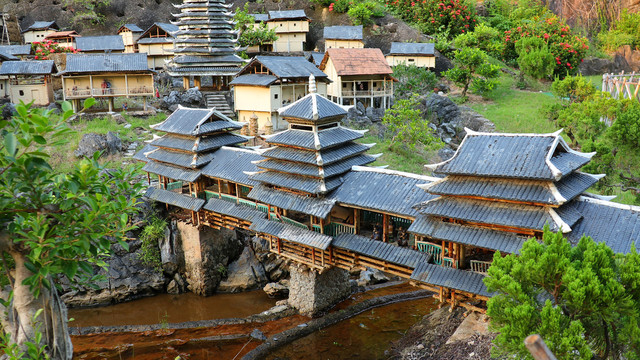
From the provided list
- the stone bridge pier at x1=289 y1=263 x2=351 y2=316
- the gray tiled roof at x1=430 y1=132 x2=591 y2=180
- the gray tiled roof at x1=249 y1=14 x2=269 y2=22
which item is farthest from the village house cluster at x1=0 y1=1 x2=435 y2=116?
the gray tiled roof at x1=430 y1=132 x2=591 y2=180

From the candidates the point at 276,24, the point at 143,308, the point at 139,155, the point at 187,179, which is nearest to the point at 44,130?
the point at 187,179

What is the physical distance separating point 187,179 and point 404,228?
1291 cm

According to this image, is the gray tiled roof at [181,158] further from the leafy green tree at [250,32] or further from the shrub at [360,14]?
the shrub at [360,14]

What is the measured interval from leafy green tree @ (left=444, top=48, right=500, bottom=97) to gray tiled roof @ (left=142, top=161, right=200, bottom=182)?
3382 centimetres

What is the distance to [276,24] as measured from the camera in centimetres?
6681

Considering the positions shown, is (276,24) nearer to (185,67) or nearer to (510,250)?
(185,67)

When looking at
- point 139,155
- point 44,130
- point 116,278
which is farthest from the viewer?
point 139,155

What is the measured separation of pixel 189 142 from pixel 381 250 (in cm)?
1438

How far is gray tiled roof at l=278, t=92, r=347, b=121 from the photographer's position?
23.8 m

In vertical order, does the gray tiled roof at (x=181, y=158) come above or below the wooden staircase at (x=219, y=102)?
below

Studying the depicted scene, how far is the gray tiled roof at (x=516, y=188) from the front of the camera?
56.0 ft

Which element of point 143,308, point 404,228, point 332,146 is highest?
point 332,146

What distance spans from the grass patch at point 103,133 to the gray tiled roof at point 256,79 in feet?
27.3

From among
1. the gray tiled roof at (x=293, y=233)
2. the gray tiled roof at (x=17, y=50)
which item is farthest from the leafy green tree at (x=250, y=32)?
the gray tiled roof at (x=293, y=233)
